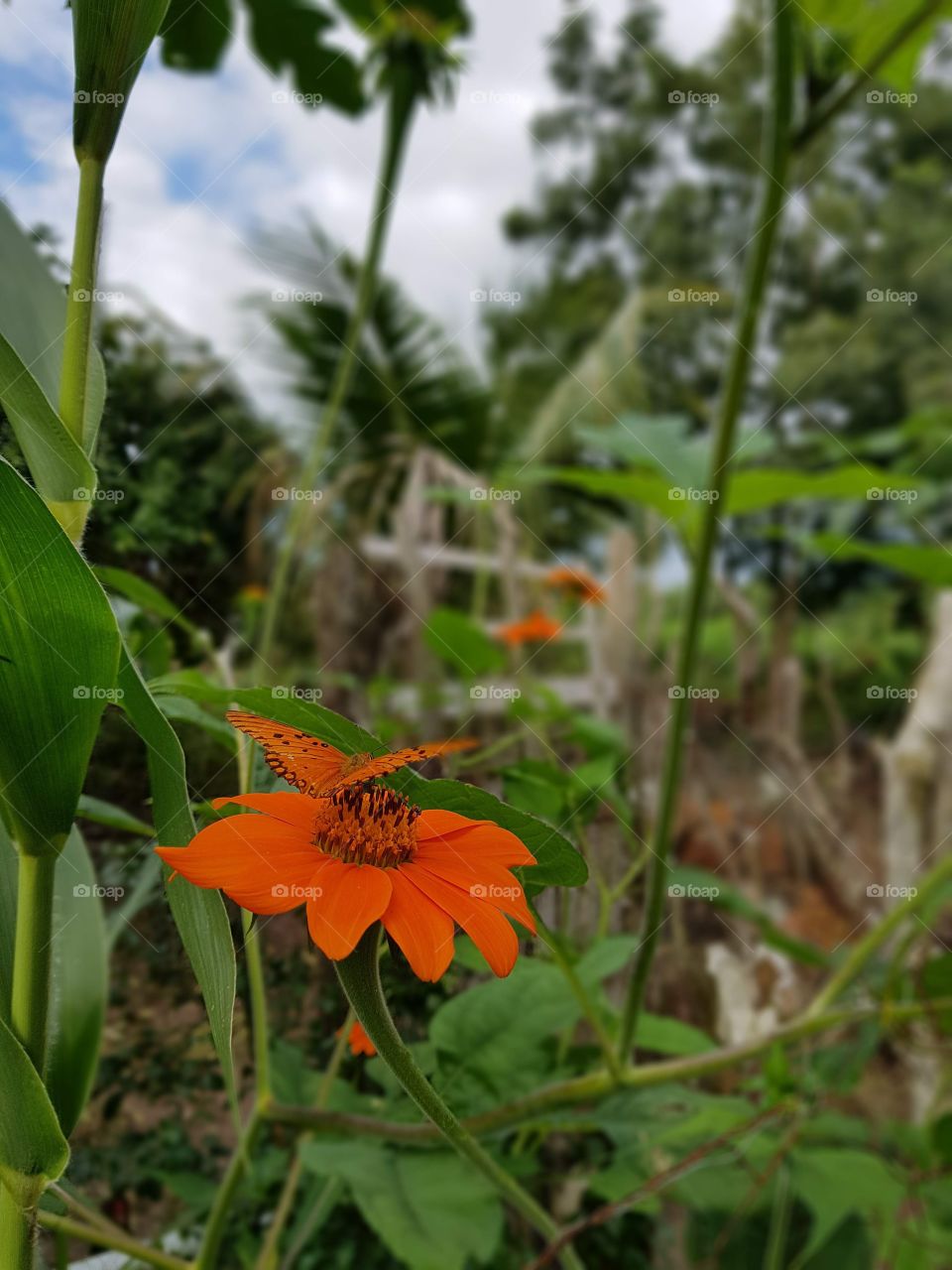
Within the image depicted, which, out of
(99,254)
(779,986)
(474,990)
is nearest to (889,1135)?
(779,986)

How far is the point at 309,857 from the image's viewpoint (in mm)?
109

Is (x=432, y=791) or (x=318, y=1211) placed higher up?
(x=432, y=791)

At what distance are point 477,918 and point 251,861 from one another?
27mm

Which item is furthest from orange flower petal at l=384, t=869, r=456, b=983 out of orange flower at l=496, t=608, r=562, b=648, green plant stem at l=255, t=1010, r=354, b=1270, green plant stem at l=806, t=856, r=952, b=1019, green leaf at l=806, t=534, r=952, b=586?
orange flower at l=496, t=608, r=562, b=648

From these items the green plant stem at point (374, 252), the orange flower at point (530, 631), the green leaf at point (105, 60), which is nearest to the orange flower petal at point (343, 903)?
the green leaf at point (105, 60)

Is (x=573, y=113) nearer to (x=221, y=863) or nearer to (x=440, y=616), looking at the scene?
(x=440, y=616)

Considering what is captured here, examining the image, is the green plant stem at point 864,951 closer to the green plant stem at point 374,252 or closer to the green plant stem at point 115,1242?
the green plant stem at point 115,1242

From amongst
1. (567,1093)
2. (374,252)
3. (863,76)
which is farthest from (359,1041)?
(374,252)

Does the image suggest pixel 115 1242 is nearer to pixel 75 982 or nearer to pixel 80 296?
pixel 75 982

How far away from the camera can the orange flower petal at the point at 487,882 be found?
108 millimetres

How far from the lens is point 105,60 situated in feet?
0.39

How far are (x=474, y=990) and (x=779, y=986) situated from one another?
0.40 meters

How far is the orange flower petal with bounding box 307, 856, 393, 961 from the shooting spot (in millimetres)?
100

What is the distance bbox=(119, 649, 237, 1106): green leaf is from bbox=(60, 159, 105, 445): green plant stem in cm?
4
